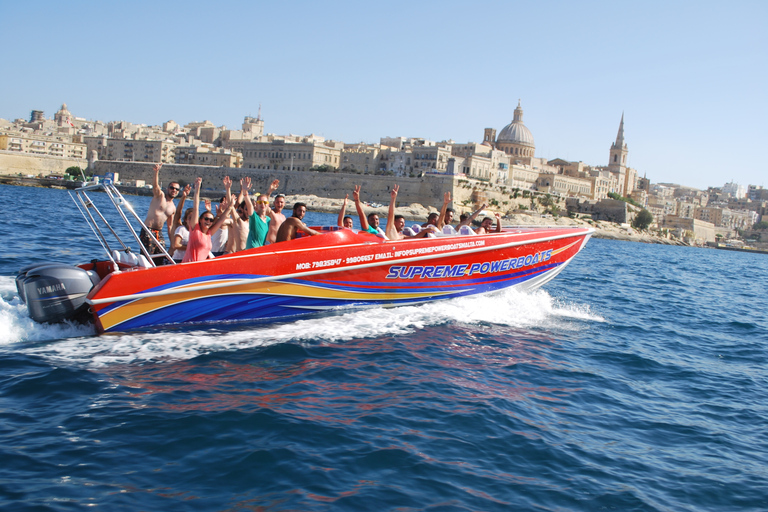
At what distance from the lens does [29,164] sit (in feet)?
246

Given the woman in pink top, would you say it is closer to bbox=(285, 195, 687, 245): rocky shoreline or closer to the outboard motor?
the outboard motor

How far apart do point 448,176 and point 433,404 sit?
2877 inches

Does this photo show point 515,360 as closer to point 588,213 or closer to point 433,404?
point 433,404

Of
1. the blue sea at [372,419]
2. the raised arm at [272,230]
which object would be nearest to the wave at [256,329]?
the blue sea at [372,419]

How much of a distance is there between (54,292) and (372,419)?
3.45 meters

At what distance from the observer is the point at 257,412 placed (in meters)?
4.65

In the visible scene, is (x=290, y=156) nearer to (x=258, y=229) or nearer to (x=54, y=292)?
(x=258, y=229)

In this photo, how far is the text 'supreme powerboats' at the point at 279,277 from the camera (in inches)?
241

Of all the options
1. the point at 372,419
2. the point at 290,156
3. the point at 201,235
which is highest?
the point at 290,156

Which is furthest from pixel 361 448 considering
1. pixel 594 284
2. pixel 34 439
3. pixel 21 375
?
pixel 594 284

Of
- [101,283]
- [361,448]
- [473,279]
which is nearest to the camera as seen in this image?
[361,448]

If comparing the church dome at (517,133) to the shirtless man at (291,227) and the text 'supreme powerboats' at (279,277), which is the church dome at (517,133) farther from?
the shirtless man at (291,227)

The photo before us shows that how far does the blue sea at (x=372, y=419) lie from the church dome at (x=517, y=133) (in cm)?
10931

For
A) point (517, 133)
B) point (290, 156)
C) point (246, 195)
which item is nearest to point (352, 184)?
point (290, 156)
